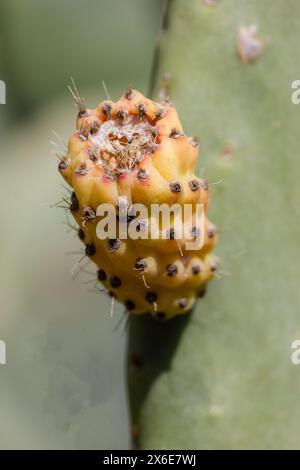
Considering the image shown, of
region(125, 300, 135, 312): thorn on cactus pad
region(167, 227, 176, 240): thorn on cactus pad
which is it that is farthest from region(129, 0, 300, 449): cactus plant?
region(167, 227, 176, 240): thorn on cactus pad

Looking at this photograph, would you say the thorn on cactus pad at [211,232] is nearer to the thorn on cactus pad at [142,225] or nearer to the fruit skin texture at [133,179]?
the fruit skin texture at [133,179]

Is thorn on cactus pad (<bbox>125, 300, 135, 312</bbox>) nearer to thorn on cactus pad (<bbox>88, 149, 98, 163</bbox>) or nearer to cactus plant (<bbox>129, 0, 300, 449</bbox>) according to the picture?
cactus plant (<bbox>129, 0, 300, 449</bbox>)

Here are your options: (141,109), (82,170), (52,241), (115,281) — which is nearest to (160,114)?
(141,109)

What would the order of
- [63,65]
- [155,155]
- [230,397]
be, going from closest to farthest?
[155,155], [230,397], [63,65]

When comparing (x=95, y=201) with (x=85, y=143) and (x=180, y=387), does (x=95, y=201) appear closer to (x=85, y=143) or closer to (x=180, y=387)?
(x=85, y=143)

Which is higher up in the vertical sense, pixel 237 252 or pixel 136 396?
pixel 237 252

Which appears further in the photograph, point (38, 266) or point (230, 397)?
point (38, 266)

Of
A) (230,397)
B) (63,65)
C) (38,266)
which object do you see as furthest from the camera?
(63,65)
